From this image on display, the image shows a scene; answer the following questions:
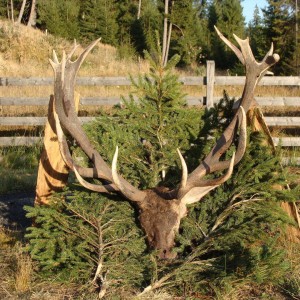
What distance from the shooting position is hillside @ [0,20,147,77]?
67.9 feet

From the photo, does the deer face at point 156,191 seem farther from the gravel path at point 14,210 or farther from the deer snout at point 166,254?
the gravel path at point 14,210

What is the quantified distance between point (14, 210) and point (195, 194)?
2976 millimetres

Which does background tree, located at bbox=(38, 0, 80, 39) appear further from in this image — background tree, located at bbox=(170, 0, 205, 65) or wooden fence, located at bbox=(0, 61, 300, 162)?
wooden fence, located at bbox=(0, 61, 300, 162)

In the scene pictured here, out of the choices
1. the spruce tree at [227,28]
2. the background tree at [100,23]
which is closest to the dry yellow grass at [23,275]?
the spruce tree at [227,28]

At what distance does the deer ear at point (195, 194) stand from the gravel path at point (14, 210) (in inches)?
85.2

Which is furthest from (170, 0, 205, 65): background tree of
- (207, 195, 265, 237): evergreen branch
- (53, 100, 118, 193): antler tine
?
(53, 100, 118, 193): antler tine

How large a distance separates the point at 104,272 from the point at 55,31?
32870 millimetres

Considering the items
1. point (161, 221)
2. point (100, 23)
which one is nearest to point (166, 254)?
point (161, 221)

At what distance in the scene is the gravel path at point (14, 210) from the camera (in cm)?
557

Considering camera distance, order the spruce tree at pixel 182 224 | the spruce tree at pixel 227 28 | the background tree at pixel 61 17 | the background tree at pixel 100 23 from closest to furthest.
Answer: the spruce tree at pixel 182 224 → the spruce tree at pixel 227 28 → the background tree at pixel 61 17 → the background tree at pixel 100 23

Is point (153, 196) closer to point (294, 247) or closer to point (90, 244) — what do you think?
point (90, 244)

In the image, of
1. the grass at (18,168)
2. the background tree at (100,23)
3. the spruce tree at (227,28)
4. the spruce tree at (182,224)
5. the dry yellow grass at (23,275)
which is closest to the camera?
the spruce tree at (182,224)

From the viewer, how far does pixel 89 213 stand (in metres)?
3.88

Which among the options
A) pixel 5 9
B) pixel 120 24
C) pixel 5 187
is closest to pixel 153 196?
pixel 5 187
